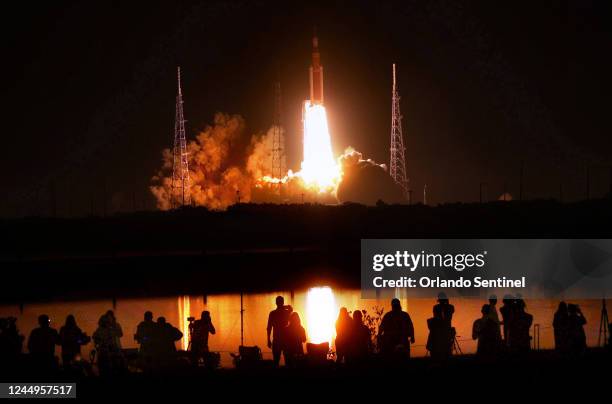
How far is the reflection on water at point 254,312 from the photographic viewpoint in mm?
32031

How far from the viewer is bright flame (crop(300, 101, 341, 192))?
91.9m

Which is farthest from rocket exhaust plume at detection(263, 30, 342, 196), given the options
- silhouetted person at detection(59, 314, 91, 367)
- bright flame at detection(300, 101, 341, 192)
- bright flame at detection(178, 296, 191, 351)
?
silhouetted person at detection(59, 314, 91, 367)

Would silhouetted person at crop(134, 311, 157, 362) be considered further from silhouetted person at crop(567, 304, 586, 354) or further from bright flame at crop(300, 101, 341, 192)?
bright flame at crop(300, 101, 341, 192)

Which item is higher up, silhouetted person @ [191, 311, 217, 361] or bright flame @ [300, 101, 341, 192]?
bright flame @ [300, 101, 341, 192]

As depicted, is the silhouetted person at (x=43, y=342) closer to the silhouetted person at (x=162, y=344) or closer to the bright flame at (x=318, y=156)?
the silhouetted person at (x=162, y=344)

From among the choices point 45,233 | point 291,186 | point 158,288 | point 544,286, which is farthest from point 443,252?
point 291,186

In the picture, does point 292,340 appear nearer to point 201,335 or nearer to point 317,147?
point 201,335

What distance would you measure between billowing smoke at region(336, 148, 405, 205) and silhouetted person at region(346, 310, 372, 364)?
2847 inches

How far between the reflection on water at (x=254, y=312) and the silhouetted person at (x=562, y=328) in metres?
7.67

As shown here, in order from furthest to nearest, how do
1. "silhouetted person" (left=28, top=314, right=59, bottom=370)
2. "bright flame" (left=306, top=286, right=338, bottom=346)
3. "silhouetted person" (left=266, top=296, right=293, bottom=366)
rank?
"bright flame" (left=306, top=286, right=338, bottom=346)
"silhouetted person" (left=266, top=296, right=293, bottom=366)
"silhouetted person" (left=28, top=314, right=59, bottom=370)

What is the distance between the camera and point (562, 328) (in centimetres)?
2003

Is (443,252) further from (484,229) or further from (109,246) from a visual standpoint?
(109,246)

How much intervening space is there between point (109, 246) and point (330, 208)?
18339 mm

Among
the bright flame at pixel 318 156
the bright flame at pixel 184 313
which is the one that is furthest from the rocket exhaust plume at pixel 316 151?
the bright flame at pixel 184 313
